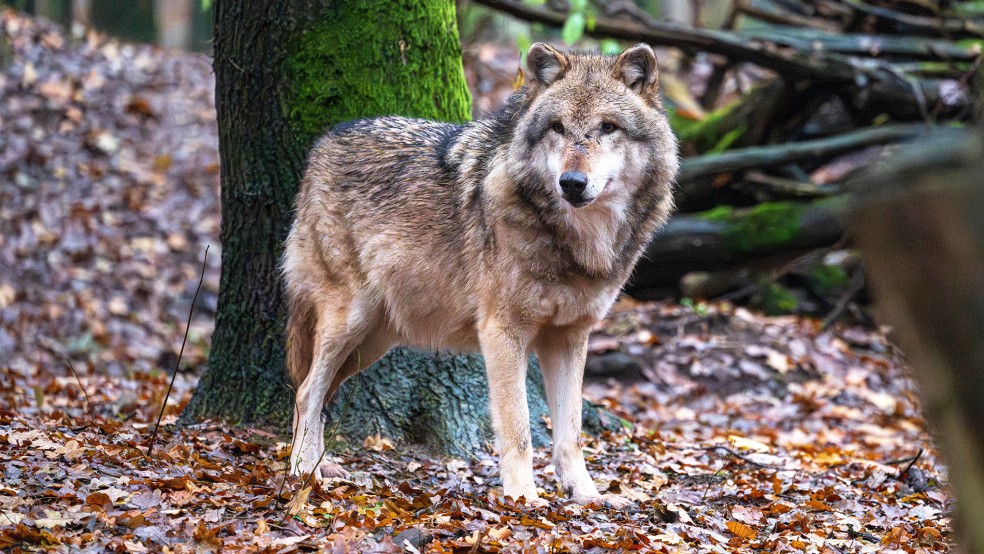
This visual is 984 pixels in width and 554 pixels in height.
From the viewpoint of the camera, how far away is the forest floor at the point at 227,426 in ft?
13.0

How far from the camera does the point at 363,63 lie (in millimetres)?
5641

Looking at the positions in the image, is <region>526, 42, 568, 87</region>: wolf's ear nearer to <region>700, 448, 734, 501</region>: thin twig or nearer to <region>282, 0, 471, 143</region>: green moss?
<region>282, 0, 471, 143</region>: green moss

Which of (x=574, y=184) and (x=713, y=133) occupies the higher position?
(x=713, y=133)

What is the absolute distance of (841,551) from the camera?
13.7 feet

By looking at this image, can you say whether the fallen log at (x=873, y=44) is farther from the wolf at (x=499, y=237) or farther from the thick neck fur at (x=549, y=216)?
the thick neck fur at (x=549, y=216)

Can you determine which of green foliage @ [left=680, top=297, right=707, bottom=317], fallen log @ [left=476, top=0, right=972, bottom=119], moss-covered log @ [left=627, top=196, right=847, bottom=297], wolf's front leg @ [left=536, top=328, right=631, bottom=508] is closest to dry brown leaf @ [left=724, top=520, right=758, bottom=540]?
wolf's front leg @ [left=536, top=328, right=631, bottom=508]

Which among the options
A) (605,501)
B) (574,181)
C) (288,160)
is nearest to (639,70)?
(574,181)

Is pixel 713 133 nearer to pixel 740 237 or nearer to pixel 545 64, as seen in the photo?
pixel 740 237

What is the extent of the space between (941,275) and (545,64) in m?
3.08

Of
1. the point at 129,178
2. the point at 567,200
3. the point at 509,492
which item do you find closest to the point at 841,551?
the point at 509,492

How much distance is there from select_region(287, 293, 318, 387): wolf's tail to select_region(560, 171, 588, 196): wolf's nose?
6.40 feet

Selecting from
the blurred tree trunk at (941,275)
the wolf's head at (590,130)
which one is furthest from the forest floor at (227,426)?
the blurred tree trunk at (941,275)

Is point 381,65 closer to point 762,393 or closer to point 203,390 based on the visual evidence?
point 203,390

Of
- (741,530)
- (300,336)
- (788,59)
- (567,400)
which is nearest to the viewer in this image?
(741,530)
